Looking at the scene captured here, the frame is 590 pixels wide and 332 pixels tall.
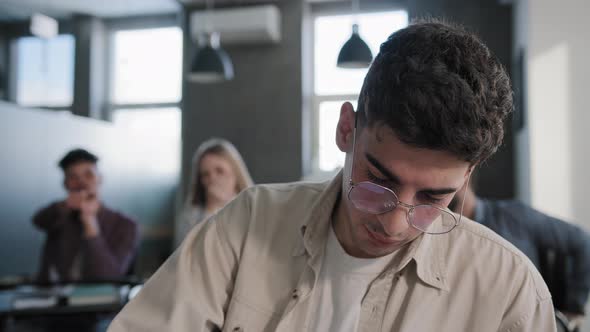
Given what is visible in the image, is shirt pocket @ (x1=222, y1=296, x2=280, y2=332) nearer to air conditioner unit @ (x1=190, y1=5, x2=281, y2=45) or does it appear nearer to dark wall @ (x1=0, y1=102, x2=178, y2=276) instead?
dark wall @ (x1=0, y1=102, x2=178, y2=276)

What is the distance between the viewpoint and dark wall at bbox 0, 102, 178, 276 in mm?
3971

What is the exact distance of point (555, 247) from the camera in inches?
115

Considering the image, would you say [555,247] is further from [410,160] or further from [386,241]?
[410,160]

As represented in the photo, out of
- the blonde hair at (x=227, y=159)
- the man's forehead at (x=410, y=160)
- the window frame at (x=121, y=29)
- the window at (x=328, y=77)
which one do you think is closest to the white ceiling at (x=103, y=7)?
the window frame at (x=121, y=29)

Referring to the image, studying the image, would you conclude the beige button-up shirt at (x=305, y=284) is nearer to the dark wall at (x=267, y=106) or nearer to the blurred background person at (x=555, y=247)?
the blurred background person at (x=555, y=247)

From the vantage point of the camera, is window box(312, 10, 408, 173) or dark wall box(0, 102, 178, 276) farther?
window box(312, 10, 408, 173)

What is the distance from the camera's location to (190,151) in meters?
6.70

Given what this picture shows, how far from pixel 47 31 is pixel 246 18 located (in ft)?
6.97

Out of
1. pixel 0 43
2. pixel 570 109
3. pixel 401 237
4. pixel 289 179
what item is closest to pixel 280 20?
pixel 289 179

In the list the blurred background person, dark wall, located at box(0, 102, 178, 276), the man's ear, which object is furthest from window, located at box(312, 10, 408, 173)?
the man's ear

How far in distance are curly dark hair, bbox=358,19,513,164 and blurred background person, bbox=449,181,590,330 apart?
6.85 ft

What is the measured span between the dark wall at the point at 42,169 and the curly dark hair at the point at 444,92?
12.0 feet

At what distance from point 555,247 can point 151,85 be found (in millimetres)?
5391

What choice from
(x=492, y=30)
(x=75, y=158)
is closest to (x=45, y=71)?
(x=75, y=158)
